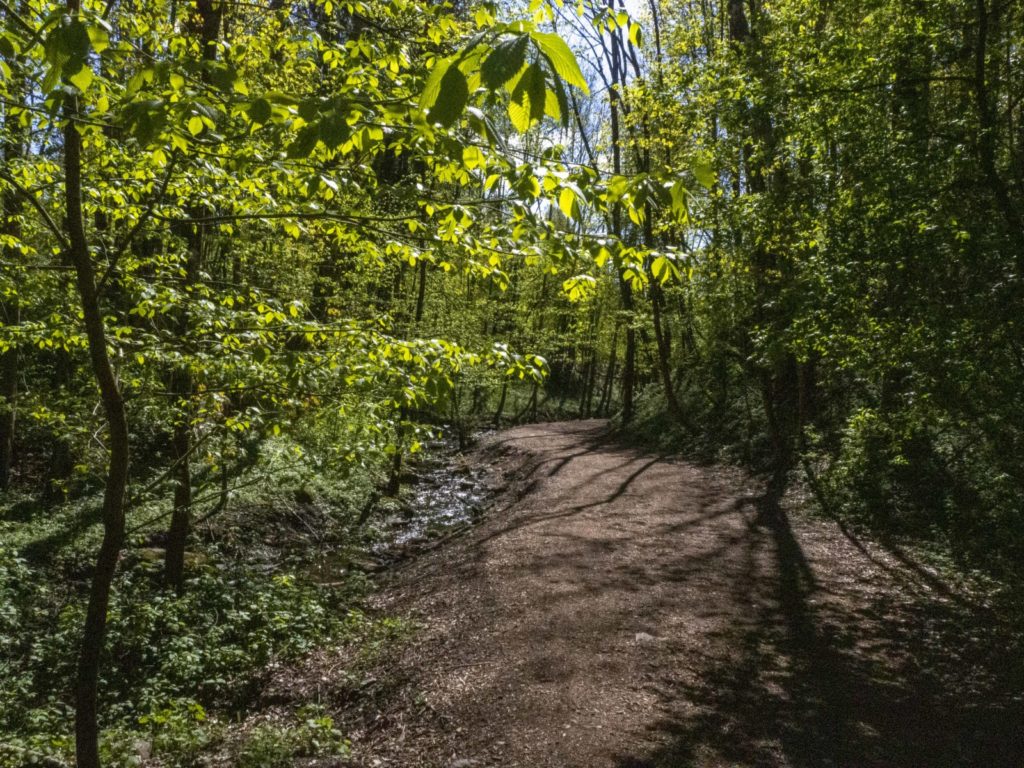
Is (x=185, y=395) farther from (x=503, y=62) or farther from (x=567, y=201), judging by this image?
(x=503, y=62)

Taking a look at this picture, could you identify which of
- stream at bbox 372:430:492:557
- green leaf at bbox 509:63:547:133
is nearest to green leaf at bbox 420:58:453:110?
green leaf at bbox 509:63:547:133

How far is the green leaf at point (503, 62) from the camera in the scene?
1.42 m

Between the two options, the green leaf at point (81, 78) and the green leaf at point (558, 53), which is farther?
the green leaf at point (81, 78)

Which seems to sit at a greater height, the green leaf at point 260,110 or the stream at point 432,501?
the green leaf at point 260,110

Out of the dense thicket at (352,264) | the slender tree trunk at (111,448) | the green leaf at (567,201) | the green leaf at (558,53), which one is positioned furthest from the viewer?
the slender tree trunk at (111,448)

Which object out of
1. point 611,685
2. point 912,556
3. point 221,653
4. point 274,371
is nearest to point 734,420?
point 912,556

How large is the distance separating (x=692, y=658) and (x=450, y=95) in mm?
6202

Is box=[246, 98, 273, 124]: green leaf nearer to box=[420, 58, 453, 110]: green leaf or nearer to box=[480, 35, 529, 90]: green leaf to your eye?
box=[420, 58, 453, 110]: green leaf

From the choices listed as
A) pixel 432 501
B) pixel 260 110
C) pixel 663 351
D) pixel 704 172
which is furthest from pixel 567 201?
pixel 663 351

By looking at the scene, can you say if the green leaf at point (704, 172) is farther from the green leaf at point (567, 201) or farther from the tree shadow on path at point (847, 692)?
the tree shadow on path at point (847, 692)

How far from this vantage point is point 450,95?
156cm

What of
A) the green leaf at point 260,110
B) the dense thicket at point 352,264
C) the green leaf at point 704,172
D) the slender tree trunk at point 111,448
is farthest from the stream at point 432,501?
the green leaf at point 704,172

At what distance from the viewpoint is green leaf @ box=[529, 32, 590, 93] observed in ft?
5.00

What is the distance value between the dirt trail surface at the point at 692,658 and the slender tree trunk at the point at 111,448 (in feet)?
7.99
